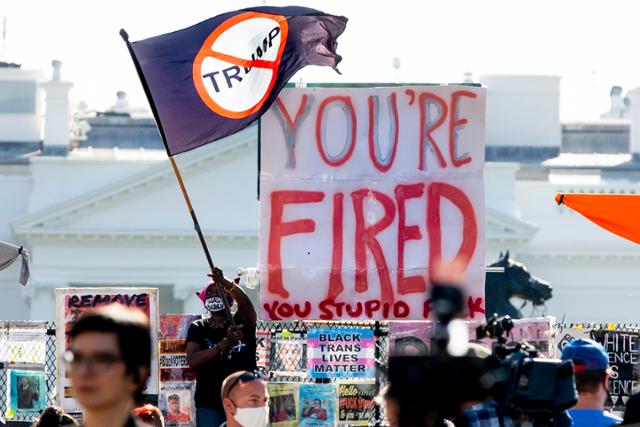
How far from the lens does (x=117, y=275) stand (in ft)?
205

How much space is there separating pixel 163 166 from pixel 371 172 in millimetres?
Answer: 50590

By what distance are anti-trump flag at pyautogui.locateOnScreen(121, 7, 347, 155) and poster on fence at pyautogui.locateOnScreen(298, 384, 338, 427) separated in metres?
2.06

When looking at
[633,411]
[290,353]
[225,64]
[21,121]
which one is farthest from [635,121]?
[633,411]

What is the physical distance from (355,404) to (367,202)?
1.78 m

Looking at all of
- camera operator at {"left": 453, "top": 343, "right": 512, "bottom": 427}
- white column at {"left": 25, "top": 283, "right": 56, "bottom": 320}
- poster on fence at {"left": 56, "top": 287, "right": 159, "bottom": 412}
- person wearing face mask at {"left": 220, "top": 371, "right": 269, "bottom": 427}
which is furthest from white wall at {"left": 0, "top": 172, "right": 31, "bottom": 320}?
camera operator at {"left": 453, "top": 343, "right": 512, "bottom": 427}

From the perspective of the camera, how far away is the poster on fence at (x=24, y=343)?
12281mm

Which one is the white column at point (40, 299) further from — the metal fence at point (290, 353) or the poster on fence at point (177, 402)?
the poster on fence at point (177, 402)

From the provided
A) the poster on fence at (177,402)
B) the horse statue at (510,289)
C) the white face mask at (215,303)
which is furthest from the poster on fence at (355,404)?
the horse statue at (510,289)

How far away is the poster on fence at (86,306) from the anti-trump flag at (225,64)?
3.54ft

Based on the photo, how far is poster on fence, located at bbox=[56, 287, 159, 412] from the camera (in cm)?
1093

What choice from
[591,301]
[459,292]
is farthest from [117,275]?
[459,292]

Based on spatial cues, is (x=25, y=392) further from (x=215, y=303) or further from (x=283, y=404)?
(x=215, y=303)

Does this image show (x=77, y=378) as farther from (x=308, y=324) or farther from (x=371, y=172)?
(x=308, y=324)

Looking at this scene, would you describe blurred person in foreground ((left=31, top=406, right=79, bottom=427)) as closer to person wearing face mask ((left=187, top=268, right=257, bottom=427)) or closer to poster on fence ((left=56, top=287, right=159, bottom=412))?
person wearing face mask ((left=187, top=268, right=257, bottom=427))
